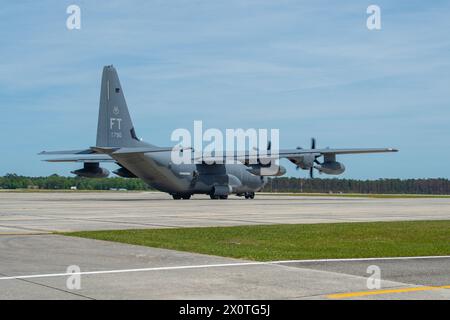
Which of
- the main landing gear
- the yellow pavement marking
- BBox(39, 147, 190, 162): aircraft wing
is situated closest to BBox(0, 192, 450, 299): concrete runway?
the yellow pavement marking

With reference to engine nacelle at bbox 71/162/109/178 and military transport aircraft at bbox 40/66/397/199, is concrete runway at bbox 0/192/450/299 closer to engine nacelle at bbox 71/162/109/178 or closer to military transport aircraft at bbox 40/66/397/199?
military transport aircraft at bbox 40/66/397/199

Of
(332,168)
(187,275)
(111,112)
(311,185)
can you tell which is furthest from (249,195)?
(311,185)

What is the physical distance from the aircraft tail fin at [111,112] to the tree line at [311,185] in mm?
85959

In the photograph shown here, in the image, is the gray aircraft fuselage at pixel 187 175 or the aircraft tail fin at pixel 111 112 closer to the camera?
the aircraft tail fin at pixel 111 112

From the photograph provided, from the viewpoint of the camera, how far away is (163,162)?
52.8 meters

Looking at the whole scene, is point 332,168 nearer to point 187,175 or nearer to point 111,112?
point 187,175

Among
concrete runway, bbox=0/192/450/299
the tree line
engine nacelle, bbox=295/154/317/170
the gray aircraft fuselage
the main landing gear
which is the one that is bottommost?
concrete runway, bbox=0/192/450/299

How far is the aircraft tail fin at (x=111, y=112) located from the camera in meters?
49.2

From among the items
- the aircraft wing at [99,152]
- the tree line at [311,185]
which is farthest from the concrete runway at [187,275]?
the tree line at [311,185]

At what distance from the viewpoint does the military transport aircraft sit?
49312 mm

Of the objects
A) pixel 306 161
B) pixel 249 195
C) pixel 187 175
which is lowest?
pixel 249 195

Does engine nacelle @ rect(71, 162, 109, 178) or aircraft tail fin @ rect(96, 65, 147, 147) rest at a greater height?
aircraft tail fin @ rect(96, 65, 147, 147)

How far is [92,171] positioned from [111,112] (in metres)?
9.96

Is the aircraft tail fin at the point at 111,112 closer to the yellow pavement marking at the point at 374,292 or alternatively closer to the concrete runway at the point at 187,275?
the concrete runway at the point at 187,275
